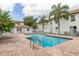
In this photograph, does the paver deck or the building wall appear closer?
the paver deck

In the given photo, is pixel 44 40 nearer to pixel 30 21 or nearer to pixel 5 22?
pixel 30 21

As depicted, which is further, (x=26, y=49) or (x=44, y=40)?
(x=44, y=40)

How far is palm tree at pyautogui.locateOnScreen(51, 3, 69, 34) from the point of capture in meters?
4.84

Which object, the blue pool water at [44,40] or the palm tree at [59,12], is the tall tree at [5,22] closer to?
the blue pool water at [44,40]

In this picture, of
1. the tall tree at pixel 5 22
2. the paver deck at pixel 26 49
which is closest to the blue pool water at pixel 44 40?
the paver deck at pixel 26 49

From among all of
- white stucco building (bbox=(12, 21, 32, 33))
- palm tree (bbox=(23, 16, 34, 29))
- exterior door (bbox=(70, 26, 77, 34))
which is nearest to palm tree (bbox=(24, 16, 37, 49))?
palm tree (bbox=(23, 16, 34, 29))

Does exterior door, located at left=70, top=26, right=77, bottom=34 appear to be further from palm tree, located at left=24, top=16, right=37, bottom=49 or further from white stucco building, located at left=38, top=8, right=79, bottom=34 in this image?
palm tree, located at left=24, top=16, right=37, bottom=49

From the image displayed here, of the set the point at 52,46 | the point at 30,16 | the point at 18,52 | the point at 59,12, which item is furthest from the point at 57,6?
the point at 18,52

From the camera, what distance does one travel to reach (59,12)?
4992 mm

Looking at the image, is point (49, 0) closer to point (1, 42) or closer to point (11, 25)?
point (11, 25)

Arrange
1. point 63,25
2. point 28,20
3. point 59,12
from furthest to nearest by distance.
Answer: point 63,25, point 59,12, point 28,20

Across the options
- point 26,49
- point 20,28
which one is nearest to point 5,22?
point 20,28

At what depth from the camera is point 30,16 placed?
188 inches

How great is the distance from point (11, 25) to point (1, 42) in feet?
1.95
